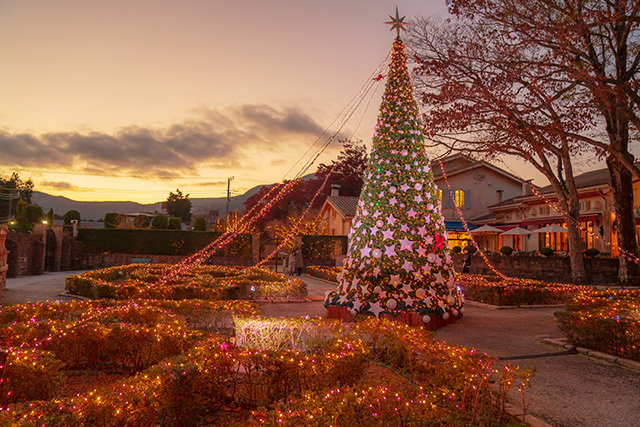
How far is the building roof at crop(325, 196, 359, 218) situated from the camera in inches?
1437

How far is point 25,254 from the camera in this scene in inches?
797

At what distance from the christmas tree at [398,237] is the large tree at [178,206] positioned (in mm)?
68709

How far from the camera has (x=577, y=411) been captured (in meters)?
4.52

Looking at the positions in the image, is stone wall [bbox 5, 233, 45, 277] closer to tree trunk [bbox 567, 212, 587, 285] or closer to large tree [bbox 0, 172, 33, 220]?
tree trunk [bbox 567, 212, 587, 285]

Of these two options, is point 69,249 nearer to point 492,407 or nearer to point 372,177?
point 372,177

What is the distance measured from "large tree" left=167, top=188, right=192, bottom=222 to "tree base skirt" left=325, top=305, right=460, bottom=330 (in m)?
68.6

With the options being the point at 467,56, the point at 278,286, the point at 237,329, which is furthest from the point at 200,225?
the point at 237,329

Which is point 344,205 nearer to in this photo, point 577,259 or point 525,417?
point 577,259

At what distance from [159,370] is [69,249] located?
25.3 meters

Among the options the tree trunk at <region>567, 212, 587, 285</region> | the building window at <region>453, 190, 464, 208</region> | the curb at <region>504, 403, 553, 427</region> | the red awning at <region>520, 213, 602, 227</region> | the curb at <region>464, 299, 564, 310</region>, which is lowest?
the curb at <region>464, 299, 564, 310</region>

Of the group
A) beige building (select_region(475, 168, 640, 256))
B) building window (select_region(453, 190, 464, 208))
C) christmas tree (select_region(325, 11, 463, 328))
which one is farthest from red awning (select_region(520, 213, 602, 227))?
christmas tree (select_region(325, 11, 463, 328))

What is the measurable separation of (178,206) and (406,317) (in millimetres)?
70605

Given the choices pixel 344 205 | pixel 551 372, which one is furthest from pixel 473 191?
pixel 551 372

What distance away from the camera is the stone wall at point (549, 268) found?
1938 cm
